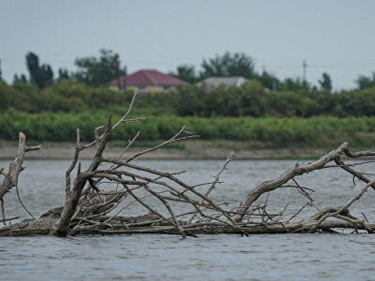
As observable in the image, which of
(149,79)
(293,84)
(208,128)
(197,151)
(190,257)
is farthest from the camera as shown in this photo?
(149,79)

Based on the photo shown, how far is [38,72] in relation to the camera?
424 feet

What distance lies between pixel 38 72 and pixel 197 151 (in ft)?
179

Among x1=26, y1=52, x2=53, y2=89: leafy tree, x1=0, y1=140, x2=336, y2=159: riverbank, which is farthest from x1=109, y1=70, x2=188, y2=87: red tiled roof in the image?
x1=0, y1=140, x2=336, y2=159: riverbank

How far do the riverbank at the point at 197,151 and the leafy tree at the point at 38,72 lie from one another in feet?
162

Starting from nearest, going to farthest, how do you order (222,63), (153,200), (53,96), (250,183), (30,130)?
(153,200) → (250,183) → (30,130) → (53,96) → (222,63)

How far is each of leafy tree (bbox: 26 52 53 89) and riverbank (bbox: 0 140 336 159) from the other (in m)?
49.3

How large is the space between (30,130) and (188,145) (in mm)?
10183

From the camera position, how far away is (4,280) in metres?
15.9

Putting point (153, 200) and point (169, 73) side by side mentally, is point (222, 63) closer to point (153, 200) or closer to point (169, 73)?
point (169, 73)

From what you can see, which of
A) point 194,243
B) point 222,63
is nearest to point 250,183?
point 194,243

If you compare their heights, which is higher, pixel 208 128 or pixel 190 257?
pixel 208 128

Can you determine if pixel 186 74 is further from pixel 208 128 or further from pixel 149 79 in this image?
pixel 208 128

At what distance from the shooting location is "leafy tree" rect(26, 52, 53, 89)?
128875 millimetres

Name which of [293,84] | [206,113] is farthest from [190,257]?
[293,84]
